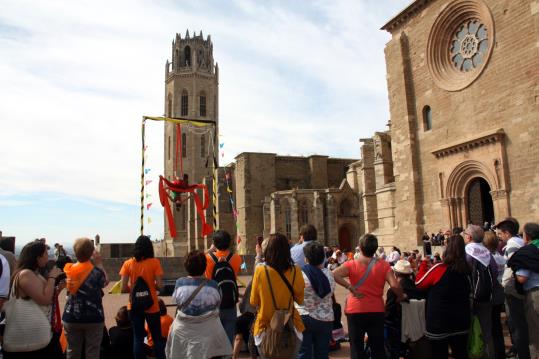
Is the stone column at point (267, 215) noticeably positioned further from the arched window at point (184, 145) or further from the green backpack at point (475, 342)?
the green backpack at point (475, 342)

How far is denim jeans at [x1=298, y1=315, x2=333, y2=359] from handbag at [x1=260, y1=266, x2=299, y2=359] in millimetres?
641

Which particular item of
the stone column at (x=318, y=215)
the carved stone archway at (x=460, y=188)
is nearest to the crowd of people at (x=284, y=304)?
the carved stone archway at (x=460, y=188)

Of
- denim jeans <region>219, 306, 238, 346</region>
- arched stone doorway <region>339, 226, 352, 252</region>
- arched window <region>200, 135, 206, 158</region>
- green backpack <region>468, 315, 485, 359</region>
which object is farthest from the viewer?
arched window <region>200, 135, 206, 158</region>

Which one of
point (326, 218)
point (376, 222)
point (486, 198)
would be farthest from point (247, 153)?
point (486, 198)

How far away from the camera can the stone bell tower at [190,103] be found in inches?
2343

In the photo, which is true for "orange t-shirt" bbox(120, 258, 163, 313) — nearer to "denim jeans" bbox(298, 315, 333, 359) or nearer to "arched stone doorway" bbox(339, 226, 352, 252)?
"denim jeans" bbox(298, 315, 333, 359)

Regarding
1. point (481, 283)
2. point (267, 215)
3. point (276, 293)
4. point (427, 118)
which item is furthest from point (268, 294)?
point (267, 215)

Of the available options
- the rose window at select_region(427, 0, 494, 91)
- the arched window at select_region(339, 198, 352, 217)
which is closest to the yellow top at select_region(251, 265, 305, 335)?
the rose window at select_region(427, 0, 494, 91)

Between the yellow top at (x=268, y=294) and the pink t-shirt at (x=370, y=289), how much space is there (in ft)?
3.29

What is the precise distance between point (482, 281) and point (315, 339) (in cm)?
226

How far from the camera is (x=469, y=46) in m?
17.4

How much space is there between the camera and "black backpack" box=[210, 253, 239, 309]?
5496 mm

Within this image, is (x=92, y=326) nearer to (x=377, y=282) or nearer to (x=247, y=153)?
(x=377, y=282)

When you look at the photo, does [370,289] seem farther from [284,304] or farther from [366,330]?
[284,304]
